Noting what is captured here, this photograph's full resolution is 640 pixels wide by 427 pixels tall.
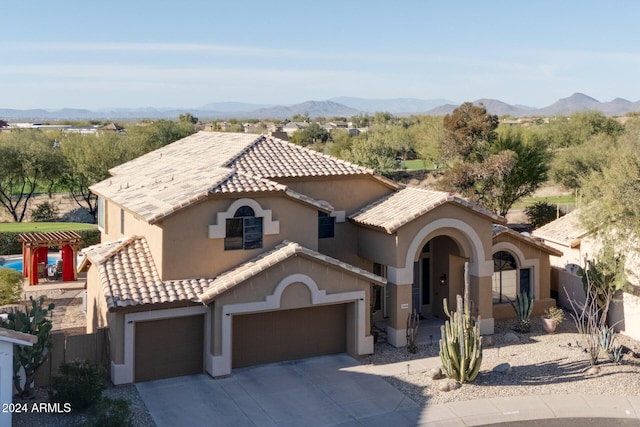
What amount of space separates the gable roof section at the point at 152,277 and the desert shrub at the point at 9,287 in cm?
834

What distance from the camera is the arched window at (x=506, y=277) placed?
29.0 meters

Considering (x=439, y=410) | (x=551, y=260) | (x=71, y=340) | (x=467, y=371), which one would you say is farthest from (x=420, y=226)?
(x=71, y=340)

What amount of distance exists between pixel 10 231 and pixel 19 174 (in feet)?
51.1

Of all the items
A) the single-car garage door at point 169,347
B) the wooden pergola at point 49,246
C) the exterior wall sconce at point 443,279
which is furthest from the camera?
the wooden pergola at point 49,246

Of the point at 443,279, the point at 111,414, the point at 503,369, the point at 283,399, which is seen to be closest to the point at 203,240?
the point at 283,399

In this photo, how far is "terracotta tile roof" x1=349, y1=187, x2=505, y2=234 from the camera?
82.7ft

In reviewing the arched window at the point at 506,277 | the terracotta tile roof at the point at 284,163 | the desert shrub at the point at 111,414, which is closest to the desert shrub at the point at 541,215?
the arched window at the point at 506,277

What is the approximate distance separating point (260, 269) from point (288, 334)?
10.0 ft

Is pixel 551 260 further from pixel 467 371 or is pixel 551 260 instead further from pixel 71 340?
pixel 71 340

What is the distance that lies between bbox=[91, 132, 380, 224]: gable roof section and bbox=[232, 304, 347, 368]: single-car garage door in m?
4.23

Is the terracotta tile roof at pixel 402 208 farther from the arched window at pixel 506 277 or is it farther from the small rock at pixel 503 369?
the small rock at pixel 503 369

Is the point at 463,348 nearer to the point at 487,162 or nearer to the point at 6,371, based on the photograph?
the point at 6,371

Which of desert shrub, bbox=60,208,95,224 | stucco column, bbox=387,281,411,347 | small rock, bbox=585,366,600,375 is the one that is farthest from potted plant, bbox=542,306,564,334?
desert shrub, bbox=60,208,95,224

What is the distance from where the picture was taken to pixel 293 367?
75.4 feet
